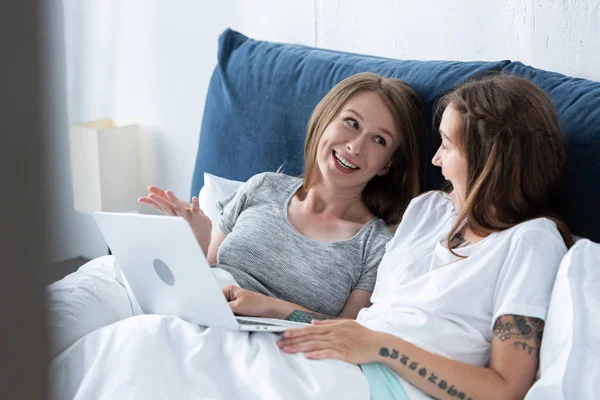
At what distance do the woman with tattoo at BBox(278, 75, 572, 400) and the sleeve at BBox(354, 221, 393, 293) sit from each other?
7.6 inches

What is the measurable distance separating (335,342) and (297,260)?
1.40 feet

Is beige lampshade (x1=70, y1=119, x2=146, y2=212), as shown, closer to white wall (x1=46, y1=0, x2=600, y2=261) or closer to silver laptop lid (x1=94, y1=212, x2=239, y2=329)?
white wall (x1=46, y1=0, x2=600, y2=261)

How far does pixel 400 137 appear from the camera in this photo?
5.32 feet

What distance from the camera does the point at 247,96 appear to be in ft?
6.64

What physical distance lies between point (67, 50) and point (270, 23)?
4.01ft

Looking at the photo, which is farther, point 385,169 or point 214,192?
point 214,192

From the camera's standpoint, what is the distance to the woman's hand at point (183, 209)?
60.6 inches

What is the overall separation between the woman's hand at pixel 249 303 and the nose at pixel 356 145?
14.4 inches

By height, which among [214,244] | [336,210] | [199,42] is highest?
[199,42]

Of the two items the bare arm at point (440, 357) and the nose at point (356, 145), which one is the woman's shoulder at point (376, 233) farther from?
the bare arm at point (440, 357)

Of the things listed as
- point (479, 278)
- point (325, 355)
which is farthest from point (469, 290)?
point (325, 355)

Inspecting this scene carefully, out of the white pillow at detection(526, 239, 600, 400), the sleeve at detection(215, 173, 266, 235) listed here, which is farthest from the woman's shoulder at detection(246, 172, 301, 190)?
the white pillow at detection(526, 239, 600, 400)

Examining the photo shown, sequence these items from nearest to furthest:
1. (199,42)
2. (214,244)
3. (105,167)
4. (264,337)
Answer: (264,337), (214,244), (199,42), (105,167)

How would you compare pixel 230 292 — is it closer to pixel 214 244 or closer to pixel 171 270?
pixel 171 270
